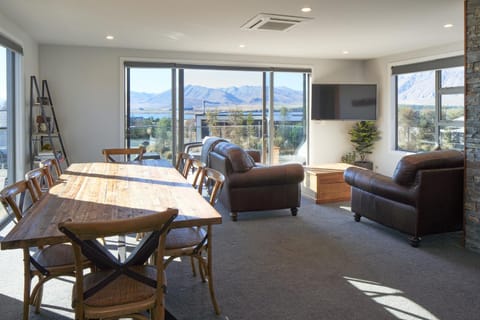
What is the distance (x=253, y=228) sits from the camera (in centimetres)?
449

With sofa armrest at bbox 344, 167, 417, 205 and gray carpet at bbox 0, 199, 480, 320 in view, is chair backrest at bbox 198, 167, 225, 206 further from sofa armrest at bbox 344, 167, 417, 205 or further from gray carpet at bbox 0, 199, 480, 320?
sofa armrest at bbox 344, 167, 417, 205

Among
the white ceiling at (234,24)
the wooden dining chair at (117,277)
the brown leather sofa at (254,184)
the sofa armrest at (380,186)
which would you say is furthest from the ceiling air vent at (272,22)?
the wooden dining chair at (117,277)

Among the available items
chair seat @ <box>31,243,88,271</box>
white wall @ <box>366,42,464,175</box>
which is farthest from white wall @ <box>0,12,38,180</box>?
white wall @ <box>366,42,464,175</box>

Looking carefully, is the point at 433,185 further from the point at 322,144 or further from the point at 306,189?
the point at 322,144

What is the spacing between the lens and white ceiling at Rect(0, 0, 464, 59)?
4027mm

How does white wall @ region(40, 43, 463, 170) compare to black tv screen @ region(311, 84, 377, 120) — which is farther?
black tv screen @ region(311, 84, 377, 120)

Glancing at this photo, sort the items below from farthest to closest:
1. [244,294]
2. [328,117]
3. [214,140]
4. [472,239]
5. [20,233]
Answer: [328,117], [214,140], [472,239], [244,294], [20,233]

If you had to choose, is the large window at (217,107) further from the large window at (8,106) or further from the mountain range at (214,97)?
the large window at (8,106)

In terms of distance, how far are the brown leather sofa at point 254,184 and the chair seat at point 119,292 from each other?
277 centimetres

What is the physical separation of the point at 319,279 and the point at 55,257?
74.7 inches

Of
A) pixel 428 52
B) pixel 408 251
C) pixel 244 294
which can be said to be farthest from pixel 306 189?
pixel 244 294

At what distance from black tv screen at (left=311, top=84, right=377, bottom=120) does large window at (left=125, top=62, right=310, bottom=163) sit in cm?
37

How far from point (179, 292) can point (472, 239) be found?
2.72 metres

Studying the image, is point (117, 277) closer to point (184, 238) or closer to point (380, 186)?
point (184, 238)
